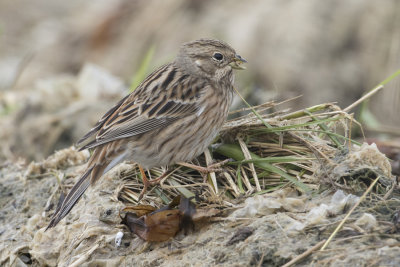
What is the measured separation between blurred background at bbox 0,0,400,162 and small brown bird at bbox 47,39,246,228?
49.1 inches

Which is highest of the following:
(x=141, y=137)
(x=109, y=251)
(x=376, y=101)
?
(x=141, y=137)

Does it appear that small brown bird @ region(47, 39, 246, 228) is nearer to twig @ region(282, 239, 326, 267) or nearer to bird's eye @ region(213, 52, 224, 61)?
bird's eye @ region(213, 52, 224, 61)

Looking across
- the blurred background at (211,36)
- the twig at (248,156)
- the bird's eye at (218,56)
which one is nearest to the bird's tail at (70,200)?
the twig at (248,156)

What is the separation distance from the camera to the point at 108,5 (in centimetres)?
1284

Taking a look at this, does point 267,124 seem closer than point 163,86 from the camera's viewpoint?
Yes

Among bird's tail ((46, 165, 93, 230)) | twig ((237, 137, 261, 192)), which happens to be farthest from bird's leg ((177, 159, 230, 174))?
bird's tail ((46, 165, 93, 230))

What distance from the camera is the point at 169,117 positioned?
511 cm

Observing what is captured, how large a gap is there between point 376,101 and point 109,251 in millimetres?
5431

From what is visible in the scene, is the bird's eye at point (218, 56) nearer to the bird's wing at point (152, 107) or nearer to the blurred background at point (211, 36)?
the bird's wing at point (152, 107)

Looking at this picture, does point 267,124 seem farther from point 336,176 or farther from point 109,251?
point 109,251

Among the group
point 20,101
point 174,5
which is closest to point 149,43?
point 174,5

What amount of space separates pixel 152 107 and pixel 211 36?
5074 millimetres

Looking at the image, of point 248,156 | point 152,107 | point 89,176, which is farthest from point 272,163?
point 89,176

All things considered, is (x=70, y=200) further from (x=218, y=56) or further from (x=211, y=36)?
(x=211, y=36)
